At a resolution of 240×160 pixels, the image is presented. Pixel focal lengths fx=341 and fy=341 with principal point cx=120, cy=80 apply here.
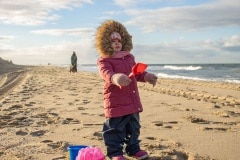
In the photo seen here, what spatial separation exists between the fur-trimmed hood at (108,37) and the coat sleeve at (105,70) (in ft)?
0.38

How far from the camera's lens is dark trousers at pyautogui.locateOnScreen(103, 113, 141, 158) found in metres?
3.39

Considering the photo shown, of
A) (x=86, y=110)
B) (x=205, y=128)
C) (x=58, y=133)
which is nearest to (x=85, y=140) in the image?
(x=58, y=133)

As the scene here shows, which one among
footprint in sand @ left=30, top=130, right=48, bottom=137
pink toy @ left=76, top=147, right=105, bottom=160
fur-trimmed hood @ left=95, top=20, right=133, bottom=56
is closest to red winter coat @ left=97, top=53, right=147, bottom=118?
fur-trimmed hood @ left=95, top=20, right=133, bottom=56

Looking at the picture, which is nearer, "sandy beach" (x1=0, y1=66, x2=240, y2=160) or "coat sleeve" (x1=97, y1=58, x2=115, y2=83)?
"coat sleeve" (x1=97, y1=58, x2=115, y2=83)

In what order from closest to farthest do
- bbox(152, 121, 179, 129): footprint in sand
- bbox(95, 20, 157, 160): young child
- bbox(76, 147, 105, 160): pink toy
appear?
1. bbox(76, 147, 105, 160): pink toy
2. bbox(95, 20, 157, 160): young child
3. bbox(152, 121, 179, 129): footprint in sand

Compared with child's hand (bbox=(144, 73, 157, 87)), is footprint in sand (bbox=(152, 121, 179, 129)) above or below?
below

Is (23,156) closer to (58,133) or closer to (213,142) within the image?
(58,133)

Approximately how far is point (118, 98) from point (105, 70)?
0.31 metres

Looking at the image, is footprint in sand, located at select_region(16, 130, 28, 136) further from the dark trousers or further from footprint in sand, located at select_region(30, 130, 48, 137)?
the dark trousers

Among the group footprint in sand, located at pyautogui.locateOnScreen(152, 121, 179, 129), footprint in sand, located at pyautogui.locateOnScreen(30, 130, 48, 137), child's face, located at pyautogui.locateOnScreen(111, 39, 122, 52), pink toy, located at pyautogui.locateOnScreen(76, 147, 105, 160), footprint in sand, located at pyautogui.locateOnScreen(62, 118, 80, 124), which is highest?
child's face, located at pyautogui.locateOnScreen(111, 39, 122, 52)

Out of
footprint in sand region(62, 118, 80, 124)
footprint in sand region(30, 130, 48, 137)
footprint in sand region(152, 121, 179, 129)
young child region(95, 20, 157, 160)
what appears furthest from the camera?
footprint in sand region(62, 118, 80, 124)

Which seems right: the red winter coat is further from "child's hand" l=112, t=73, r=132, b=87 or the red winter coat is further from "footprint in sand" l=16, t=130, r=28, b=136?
"footprint in sand" l=16, t=130, r=28, b=136

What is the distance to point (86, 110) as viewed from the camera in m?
6.34

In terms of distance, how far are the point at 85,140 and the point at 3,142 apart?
97 centimetres
